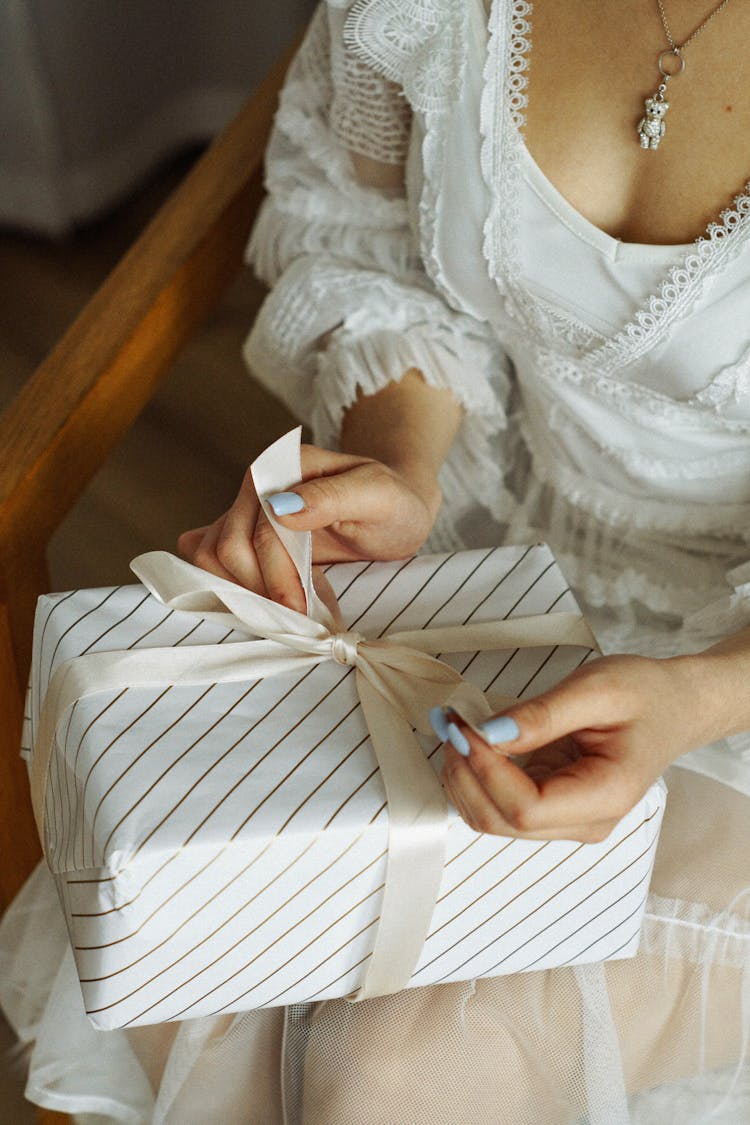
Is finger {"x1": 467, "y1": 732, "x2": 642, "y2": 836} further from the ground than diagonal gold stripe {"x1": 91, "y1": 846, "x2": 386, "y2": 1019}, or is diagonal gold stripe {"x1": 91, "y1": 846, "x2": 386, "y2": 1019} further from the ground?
finger {"x1": 467, "y1": 732, "x2": 642, "y2": 836}

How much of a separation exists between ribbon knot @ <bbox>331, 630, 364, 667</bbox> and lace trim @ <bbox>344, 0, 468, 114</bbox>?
14.2 inches

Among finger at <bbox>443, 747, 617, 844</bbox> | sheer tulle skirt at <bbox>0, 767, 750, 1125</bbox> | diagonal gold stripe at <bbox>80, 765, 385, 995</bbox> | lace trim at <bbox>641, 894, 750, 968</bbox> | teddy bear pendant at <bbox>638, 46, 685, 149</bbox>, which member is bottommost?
sheer tulle skirt at <bbox>0, 767, 750, 1125</bbox>

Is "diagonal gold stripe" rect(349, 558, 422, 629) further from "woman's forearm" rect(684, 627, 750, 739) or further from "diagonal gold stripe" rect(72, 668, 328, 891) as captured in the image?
"woman's forearm" rect(684, 627, 750, 739)

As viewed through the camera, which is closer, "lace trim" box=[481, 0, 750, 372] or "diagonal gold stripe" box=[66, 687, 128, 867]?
"diagonal gold stripe" box=[66, 687, 128, 867]

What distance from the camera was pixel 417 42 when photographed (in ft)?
2.64

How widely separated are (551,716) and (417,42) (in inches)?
18.8

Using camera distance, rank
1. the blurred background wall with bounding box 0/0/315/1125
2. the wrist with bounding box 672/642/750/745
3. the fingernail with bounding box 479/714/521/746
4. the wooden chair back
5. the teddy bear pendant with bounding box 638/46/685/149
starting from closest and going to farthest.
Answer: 1. the fingernail with bounding box 479/714/521/746
2. the wrist with bounding box 672/642/750/745
3. the teddy bear pendant with bounding box 638/46/685/149
4. the wooden chair back
5. the blurred background wall with bounding box 0/0/315/1125

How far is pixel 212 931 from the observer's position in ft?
1.94

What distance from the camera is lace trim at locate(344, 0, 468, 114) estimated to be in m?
0.79

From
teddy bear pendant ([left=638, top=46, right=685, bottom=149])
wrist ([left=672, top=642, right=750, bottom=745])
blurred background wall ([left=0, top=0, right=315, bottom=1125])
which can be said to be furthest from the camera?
blurred background wall ([left=0, top=0, right=315, bottom=1125])

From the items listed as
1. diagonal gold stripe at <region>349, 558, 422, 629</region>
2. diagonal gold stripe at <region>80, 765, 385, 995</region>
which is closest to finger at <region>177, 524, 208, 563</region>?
diagonal gold stripe at <region>349, 558, 422, 629</region>

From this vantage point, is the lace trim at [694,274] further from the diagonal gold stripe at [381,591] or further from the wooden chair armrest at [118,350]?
the wooden chair armrest at [118,350]

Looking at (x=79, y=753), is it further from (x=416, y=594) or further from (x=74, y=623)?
(x=416, y=594)

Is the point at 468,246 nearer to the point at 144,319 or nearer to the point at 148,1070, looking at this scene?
the point at 144,319
